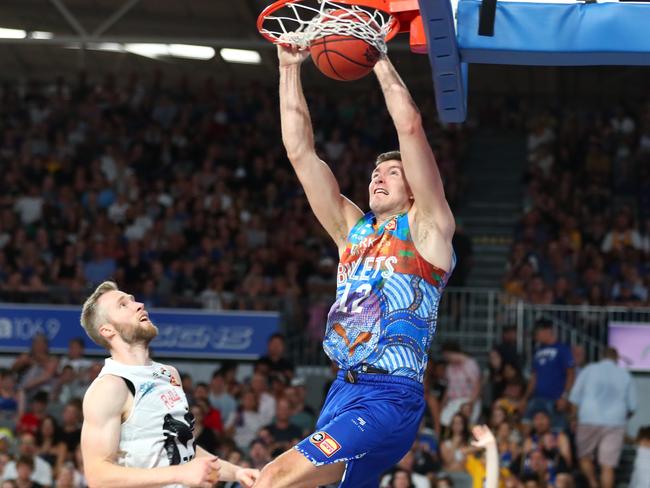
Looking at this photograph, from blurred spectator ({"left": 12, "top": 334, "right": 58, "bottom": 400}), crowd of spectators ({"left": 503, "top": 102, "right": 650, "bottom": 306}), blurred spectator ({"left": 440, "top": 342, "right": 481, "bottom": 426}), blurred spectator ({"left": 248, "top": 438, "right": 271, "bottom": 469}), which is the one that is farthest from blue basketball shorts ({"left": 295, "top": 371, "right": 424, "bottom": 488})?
crowd of spectators ({"left": 503, "top": 102, "right": 650, "bottom": 306})

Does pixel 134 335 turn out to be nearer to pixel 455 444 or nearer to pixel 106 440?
pixel 106 440

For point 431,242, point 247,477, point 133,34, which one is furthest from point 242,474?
point 133,34

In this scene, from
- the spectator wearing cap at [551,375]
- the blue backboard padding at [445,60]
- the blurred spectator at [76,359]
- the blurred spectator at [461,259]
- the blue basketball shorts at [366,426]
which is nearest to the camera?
the blue basketball shorts at [366,426]

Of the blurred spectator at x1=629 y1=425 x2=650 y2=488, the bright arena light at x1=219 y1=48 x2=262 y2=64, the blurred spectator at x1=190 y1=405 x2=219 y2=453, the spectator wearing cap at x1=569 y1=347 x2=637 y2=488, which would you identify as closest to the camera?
the blurred spectator at x1=629 y1=425 x2=650 y2=488

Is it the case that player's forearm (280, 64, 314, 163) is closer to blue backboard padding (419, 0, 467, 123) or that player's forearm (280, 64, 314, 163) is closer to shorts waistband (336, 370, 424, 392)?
blue backboard padding (419, 0, 467, 123)

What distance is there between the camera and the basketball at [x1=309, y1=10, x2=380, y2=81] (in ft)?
20.1

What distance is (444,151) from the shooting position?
21672 millimetres

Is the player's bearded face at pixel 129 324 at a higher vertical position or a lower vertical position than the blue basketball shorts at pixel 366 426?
higher

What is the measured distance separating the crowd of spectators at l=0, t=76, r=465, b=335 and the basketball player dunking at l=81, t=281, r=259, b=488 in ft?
36.3

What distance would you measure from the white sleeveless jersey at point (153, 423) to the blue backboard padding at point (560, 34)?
2.34m

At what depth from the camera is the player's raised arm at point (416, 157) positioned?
230 inches

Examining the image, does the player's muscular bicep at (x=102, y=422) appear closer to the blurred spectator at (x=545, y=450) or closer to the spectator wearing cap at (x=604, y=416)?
the blurred spectator at (x=545, y=450)

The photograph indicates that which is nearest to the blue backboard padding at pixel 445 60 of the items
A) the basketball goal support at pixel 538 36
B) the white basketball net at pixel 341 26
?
the basketball goal support at pixel 538 36

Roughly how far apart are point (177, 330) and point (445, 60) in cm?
1152
